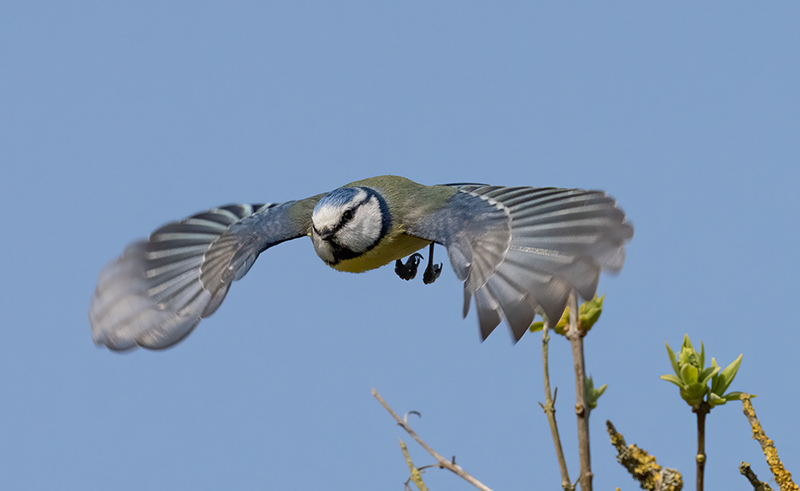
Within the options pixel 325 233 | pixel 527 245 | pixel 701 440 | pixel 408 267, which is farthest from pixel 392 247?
pixel 701 440

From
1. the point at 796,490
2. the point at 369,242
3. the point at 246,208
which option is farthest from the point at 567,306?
the point at 246,208

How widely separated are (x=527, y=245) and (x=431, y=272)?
1161 millimetres

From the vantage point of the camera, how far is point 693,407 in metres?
2.16

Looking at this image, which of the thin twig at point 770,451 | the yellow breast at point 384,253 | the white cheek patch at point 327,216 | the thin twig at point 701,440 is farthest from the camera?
the yellow breast at point 384,253

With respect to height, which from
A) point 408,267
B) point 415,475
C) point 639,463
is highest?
point 408,267

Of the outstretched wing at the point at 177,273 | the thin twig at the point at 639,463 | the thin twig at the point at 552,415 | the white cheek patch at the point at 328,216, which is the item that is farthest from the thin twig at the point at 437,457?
the outstretched wing at the point at 177,273

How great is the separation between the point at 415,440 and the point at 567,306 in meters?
0.60

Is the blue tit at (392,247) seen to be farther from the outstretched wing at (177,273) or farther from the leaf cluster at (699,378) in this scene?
the leaf cluster at (699,378)

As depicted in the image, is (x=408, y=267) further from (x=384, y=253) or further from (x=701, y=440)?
(x=701, y=440)

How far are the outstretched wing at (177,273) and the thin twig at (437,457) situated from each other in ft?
4.08

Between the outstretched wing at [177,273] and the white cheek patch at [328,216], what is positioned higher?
the white cheek patch at [328,216]

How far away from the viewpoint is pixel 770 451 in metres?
2.19

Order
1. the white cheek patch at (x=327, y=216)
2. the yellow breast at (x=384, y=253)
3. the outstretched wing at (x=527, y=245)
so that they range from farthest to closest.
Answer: the yellow breast at (x=384, y=253) → the white cheek patch at (x=327, y=216) → the outstretched wing at (x=527, y=245)

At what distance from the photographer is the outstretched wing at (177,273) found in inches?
141
